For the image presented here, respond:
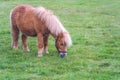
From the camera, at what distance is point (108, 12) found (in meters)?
19.0

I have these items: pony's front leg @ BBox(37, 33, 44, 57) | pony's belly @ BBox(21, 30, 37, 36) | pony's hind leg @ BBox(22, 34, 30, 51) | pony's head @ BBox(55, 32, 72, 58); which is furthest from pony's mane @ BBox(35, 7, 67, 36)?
pony's hind leg @ BBox(22, 34, 30, 51)

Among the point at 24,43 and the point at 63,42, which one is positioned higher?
the point at 63,42

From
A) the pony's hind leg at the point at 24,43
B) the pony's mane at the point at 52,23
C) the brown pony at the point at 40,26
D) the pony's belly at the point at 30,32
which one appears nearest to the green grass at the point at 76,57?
the pony's hind leg at the point at 24,43

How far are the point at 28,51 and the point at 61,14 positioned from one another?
8375mm

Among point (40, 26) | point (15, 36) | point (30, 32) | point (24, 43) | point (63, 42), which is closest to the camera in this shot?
point (63, 42)

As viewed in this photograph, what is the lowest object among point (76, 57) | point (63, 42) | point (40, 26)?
point (76, 57)

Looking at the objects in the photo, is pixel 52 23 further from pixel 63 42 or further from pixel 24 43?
pixel 24 43

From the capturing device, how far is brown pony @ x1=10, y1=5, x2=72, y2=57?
368 inches

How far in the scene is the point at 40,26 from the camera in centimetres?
960

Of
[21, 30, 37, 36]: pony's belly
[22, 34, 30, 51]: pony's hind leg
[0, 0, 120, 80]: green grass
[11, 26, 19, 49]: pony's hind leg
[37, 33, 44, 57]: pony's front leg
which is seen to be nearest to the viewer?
[0, 0, 120, 80]: green grass

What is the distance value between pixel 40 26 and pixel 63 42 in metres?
0.80

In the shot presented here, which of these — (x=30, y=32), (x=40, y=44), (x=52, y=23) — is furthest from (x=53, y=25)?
(x=30, y=32)

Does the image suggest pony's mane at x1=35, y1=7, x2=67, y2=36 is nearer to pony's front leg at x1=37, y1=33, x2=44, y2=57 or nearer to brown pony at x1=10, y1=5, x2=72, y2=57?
brown pony at x1=10, y1=5, x2=72, y2=57

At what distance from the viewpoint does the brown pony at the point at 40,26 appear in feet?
30.7
